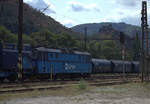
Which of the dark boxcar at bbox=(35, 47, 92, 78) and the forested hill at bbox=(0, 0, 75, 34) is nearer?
the dark boxcar at bbox=(35, 47, 92, 78)

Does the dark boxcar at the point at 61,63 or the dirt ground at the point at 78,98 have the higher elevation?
the dark boxcar at the point at 61,63

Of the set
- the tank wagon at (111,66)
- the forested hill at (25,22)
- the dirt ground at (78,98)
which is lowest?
the dirt ground at (78,98)

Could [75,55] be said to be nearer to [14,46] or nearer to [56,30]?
[14,46]

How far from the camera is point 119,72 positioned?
53312 millimetres

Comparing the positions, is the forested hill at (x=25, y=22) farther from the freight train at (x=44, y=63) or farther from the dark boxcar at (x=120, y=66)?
the freight train at (x=44, y=63)

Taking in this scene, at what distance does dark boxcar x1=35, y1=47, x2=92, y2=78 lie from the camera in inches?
1043

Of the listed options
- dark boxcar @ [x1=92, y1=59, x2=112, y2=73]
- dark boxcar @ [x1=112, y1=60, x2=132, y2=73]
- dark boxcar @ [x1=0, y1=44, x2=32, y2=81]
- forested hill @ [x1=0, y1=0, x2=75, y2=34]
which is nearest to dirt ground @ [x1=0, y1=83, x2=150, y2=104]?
dark boxcar @ [x1=0, y1=44, x2=32, y2=81]

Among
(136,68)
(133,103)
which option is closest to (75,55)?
(133,103)

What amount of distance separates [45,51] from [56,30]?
113m

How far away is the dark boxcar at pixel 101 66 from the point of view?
44250mm

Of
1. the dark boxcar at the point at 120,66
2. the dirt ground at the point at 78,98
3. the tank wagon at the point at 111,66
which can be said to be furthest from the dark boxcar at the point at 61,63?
the dark boxcar at the point at 120,66

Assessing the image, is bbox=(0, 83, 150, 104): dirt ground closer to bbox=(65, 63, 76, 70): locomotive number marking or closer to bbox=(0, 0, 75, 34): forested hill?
bbox=(65, 63, 76, 70): locomotive number marking

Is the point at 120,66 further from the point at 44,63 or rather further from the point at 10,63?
the point at 10,63

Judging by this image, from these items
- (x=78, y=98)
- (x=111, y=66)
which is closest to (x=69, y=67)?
(x=78, y=98)
